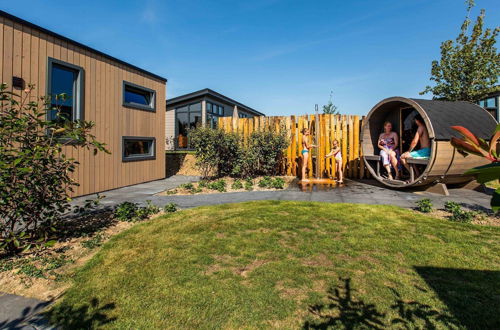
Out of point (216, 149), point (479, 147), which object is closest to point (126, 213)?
point (479, 147)

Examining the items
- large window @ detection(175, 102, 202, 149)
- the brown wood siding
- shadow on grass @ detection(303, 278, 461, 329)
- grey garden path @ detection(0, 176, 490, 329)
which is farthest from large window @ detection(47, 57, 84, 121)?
large window @ detection(175, 102, 202, 149)

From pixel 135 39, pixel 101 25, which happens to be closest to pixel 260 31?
pixel 135 39

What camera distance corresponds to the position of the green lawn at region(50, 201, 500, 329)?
7.55 ft

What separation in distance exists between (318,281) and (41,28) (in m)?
9.21

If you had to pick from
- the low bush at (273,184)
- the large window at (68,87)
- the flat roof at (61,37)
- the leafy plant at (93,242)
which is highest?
the flat roof at (61,37)

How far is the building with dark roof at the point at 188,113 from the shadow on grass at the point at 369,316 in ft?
60.1

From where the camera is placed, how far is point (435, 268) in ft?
10.2

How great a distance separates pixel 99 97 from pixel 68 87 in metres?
0.98

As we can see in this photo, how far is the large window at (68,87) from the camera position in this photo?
304 inches

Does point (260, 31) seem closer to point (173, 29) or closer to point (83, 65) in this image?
point (173, 29)

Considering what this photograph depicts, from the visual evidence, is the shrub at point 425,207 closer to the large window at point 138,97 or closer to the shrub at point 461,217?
the shrub at point 461,217

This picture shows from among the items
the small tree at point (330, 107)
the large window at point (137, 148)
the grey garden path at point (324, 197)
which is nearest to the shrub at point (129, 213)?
the grey garden path at point (324, 197)

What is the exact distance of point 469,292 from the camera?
2.61 meters

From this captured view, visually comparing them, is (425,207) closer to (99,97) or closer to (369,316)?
(369,316)
